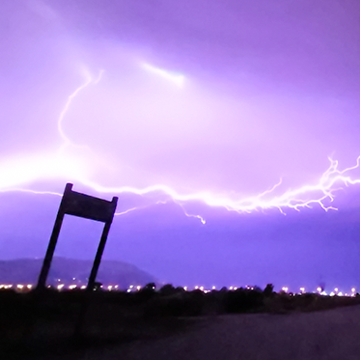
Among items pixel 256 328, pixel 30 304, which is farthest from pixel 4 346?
pixel 256 328

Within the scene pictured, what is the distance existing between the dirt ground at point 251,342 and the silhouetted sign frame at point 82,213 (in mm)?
1494

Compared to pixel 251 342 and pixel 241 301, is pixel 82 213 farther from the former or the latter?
pixel 241 301

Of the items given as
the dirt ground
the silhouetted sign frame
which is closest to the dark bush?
the dirt ground

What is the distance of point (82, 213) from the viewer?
7445 millimetres

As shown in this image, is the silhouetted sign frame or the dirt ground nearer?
the dirt ground

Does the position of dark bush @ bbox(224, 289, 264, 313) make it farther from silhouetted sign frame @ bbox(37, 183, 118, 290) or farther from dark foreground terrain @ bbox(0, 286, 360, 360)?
silhouetted sign frame @ bbox(37, 183, 118, 290)

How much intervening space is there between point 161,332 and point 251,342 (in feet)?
5.48

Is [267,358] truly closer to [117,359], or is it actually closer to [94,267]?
[117,359]

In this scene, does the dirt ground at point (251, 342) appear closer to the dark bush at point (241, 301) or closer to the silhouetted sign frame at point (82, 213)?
the silhouetted sign frame at point (82, 213)

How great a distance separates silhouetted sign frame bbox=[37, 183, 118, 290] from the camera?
711 centimetres

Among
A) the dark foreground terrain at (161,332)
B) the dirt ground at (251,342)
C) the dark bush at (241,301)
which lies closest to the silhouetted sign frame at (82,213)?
the dark foreground terrain at (161,332)

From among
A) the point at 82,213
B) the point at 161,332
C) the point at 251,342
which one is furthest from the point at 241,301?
the point at 82,213

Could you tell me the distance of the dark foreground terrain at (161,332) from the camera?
6.42 m

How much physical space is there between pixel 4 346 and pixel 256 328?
172 inches
